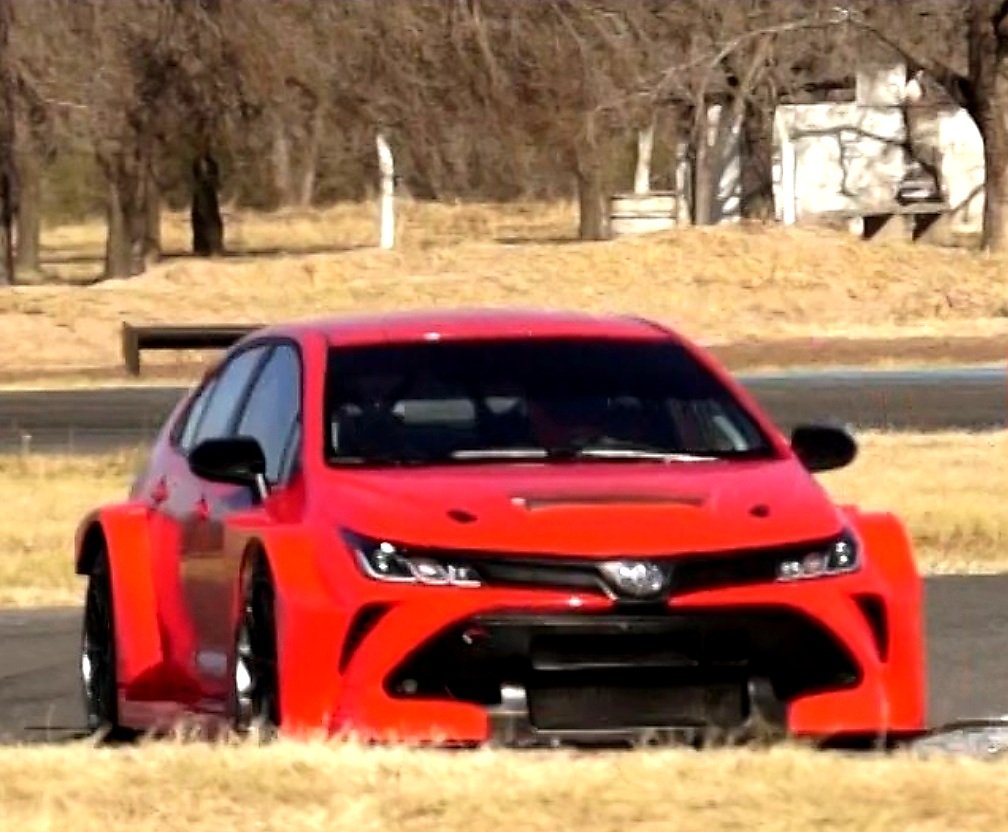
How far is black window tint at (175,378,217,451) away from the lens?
10.2 meters

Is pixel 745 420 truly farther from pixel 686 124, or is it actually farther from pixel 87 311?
pixel 686 124

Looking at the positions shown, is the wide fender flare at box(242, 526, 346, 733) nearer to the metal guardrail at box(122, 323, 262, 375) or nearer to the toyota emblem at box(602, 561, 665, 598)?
the toyota emblem at box(602, 561, 665, 598)

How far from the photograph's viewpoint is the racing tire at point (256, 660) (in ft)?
27.2

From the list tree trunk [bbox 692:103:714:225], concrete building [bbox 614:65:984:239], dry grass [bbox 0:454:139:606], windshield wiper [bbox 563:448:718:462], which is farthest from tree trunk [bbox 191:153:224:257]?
windshield wiper [bbox 563:448:718:462]

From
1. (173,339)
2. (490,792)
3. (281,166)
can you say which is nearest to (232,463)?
(490,792)

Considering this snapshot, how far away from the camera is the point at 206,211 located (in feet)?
191

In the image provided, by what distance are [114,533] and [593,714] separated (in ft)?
8.07

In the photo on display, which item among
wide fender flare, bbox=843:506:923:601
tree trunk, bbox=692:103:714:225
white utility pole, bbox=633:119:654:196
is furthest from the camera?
white utility pole, bbox=633:119:654:196

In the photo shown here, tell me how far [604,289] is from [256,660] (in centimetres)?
3581

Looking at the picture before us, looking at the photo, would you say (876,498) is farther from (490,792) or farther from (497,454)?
(490,792)

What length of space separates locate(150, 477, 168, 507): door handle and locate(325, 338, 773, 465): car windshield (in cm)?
92

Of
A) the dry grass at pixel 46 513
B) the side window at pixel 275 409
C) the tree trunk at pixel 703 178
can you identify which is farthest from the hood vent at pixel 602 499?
the tree trunk at pixel 703 178

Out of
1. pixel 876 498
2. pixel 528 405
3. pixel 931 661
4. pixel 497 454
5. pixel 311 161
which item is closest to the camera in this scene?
pixel 497 454

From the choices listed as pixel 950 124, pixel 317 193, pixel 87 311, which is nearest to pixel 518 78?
pixel 87 311
